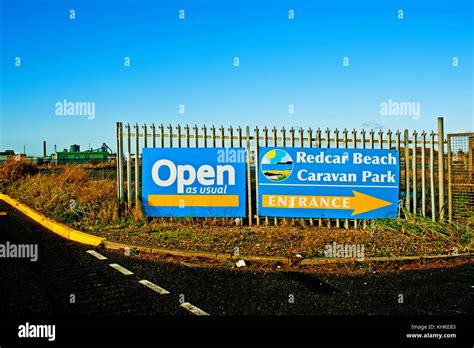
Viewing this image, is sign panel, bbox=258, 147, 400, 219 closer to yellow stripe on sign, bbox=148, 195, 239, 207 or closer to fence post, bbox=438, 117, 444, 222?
yellow stripe on sign, bbox=148, 195, 239, 207

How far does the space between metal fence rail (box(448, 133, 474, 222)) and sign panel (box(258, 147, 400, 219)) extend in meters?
1.11

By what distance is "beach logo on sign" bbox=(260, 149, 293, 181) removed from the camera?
859 centimetres

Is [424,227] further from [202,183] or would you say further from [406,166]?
[202,183]

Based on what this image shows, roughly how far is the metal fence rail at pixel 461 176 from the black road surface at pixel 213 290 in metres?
2.51

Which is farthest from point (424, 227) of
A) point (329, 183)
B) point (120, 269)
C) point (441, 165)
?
point (120, 269)

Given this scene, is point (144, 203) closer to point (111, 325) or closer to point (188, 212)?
point (188, 212)

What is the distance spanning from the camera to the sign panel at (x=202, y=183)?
880 centimetres

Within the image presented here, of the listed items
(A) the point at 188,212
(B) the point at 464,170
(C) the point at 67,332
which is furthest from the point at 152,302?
(B) the point at 464,170

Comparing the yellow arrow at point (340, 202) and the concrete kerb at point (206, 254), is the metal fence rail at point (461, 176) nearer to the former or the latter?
the yellow arrow at point (340, 202)

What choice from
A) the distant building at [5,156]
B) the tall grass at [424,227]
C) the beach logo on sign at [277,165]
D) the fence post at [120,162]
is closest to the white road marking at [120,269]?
the fence post at [120,162]

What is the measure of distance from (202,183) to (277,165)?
1807 millimetres

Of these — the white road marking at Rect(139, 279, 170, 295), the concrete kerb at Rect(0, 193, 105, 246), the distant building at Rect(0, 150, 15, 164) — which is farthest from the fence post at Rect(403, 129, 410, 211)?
the distant building at Rect(0, 150, 15, 164)

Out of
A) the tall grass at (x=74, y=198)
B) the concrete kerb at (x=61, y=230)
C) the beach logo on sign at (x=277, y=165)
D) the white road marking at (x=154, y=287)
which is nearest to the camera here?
the white road marking at (x=154, y=287)

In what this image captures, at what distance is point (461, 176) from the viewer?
321 inches
